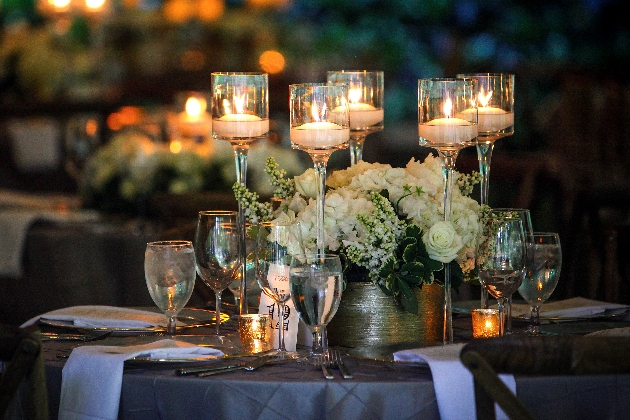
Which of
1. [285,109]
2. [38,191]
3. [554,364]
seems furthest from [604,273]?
[285,109]

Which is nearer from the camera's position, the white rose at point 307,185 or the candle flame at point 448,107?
the candle flame at point 448,107

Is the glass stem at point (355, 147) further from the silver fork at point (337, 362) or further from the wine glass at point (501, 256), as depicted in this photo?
the silver fork at point (337, 362)

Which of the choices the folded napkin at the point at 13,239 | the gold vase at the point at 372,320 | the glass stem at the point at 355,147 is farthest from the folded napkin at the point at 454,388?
the folded napkin at the point at 13,239

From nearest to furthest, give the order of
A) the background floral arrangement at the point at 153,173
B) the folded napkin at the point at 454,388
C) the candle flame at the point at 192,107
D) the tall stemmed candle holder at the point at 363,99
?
the folded napkin at the point at 454,388
the tall stemmed candle holder at the point at 363,99
the background floral arrangement at the point at 153,173
the candle flame at the point at 192,107

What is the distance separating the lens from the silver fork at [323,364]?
1.59 metres

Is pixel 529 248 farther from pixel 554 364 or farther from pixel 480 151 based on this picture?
pixel 554 364

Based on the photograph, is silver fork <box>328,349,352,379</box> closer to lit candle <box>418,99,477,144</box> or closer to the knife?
the knife

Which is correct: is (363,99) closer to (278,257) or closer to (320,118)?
(320,118)

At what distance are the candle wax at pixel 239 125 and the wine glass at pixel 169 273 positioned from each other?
0.30 metres

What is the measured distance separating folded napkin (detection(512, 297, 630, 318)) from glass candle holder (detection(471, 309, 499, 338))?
19cm

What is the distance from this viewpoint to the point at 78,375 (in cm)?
165

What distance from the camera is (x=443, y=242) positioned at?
178 cm

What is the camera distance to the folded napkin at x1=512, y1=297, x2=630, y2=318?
2047 millimetres

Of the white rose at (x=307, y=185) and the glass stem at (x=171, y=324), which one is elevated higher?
the white rose at (x=307, y=185)
